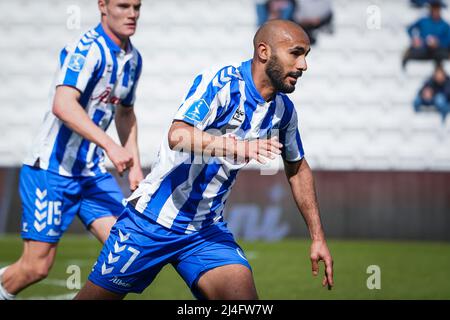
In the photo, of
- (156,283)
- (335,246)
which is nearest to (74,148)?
(156,283)

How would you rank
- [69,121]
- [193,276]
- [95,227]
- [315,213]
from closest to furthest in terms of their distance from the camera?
[193,276] < [315,213] < [69,121] < [95,227]

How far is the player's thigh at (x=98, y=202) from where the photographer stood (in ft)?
19.5

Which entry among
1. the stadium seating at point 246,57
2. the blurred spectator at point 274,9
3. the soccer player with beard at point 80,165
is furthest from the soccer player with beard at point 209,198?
the blurred spectator at point 274,9

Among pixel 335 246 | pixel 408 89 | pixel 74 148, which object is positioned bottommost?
pixel 335 246

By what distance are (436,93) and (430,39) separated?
0.96m

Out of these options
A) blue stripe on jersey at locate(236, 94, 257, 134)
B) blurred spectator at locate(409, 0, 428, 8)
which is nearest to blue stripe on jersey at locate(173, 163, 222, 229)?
blue stripe on jersey at locate(236, 94, 257, 134)

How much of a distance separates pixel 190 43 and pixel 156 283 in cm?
715

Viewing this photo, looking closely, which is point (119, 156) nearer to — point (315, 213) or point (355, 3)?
point (315, 213)

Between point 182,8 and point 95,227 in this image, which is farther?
point 182,8

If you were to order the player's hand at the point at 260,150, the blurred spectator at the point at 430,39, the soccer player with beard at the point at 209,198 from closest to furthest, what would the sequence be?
the player's hand at the point at 260,150 < the soccer player with beard at the point at 209,198 < the blurred spectator at the point at 430,39

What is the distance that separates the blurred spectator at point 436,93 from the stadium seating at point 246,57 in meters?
0.13

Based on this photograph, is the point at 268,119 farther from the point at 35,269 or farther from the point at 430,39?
the point at 430,39

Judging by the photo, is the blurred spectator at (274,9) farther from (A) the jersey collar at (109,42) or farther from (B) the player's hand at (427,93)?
(A) the jersey collar at (109,42)

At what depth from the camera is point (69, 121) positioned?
5.36 m
